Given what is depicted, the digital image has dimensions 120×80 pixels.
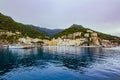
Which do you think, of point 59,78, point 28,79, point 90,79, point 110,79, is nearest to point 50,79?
point 59,78

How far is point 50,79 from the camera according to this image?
159 feet

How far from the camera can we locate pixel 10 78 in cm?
4847

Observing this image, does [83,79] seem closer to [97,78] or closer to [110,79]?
[97,78]

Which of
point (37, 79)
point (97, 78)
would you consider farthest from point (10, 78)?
point (97, 78)

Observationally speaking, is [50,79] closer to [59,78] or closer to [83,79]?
[59,78]

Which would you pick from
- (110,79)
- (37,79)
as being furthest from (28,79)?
(110,79)

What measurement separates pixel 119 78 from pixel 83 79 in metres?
9.12

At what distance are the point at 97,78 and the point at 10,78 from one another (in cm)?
2244

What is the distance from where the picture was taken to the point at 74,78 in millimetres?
49750

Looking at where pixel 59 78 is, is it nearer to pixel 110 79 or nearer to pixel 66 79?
pixel 66 79

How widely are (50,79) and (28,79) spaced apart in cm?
561

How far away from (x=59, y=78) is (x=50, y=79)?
8.46 feet

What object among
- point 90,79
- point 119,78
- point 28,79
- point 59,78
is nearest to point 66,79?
point 59,78

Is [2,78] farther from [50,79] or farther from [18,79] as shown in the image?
[50,79]
